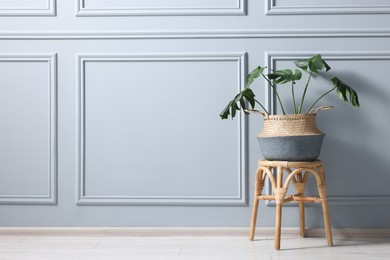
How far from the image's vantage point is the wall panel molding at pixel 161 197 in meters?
2.45

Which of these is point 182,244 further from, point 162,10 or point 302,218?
point 162,10

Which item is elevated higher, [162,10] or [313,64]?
[162,10]

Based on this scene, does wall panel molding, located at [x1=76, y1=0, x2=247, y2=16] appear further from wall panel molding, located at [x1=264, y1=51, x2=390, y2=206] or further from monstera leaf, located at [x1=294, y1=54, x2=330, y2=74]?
monstera leaf, located at [x1=294, y1=54, x2=330, y2=74]

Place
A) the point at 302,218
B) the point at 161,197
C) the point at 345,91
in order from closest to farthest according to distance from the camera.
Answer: the point at 345,91 → the point at 302,218 → the point at 161,197

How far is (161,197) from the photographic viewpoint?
247cm

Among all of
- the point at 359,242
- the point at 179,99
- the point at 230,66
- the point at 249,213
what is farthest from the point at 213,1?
the point at 359,242

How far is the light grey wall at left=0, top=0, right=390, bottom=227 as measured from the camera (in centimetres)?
244

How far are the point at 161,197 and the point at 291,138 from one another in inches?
27.0

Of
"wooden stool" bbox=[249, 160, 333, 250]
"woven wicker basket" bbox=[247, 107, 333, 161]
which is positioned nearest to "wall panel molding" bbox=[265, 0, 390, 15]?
"woven wicker basket" bbox=[247, 107, 333, 161]

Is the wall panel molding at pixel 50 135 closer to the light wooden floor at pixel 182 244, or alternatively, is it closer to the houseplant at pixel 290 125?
the light wooden floor at pixel 182 244

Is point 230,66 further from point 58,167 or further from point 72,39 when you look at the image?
point 58,167

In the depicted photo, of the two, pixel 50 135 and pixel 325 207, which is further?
pixel 50 135

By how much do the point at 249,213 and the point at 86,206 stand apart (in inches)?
29.7

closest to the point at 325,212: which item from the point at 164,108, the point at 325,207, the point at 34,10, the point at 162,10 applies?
the point at 325,207
